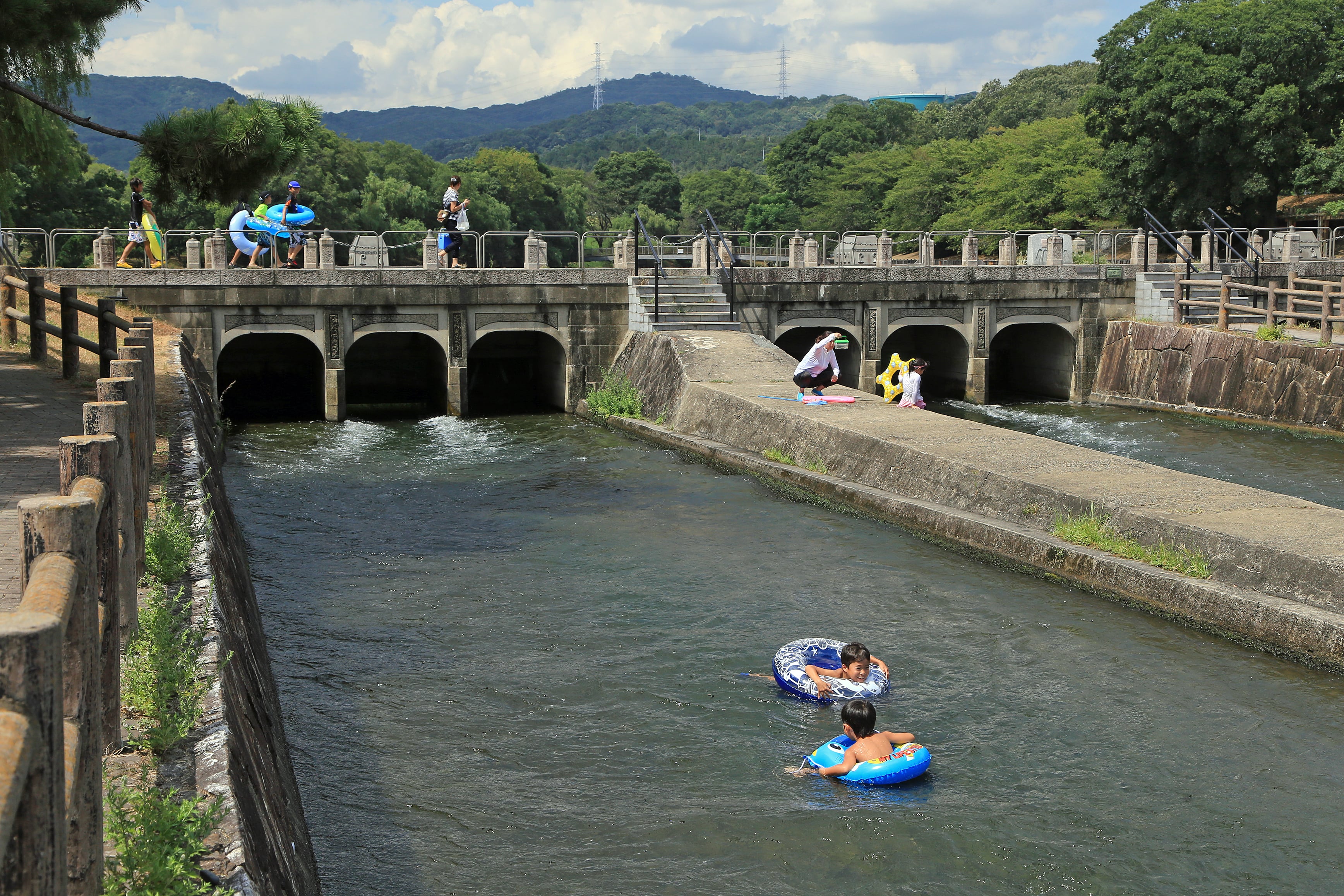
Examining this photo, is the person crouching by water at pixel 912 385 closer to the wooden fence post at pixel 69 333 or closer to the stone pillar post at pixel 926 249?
the stone pillar post at pixel 926 249

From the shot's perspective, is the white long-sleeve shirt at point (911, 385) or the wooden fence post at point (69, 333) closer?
the wooden fence post at point (69, 333)

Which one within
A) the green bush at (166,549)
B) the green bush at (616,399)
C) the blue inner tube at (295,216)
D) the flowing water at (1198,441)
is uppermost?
the blue inner tube at (295,216)

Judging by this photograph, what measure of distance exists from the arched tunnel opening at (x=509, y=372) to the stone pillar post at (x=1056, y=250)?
516 inches

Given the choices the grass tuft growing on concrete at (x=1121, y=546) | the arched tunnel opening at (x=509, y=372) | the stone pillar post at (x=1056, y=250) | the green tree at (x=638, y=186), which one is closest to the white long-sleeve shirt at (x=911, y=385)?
the grass tuft growing on concrete at (x=1121, y=546)

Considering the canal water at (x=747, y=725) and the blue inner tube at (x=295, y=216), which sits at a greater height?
the blue inner tube at (x=295, y=216)

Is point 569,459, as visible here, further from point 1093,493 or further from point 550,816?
point 550,816

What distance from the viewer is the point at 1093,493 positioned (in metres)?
13.8

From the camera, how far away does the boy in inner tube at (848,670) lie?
9.77 m

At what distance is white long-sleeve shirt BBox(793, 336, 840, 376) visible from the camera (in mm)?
20547

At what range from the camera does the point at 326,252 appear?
27.2 m

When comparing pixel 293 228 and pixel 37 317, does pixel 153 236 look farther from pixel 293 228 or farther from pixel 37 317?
pixel 37 317

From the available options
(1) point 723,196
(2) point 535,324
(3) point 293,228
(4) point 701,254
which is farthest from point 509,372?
(1) point 723,196

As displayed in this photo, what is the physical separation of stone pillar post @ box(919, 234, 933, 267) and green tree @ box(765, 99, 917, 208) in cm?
6830

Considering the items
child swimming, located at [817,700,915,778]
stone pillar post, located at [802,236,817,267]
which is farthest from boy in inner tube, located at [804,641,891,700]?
stone pillar post, located at [802,236,817,267]
